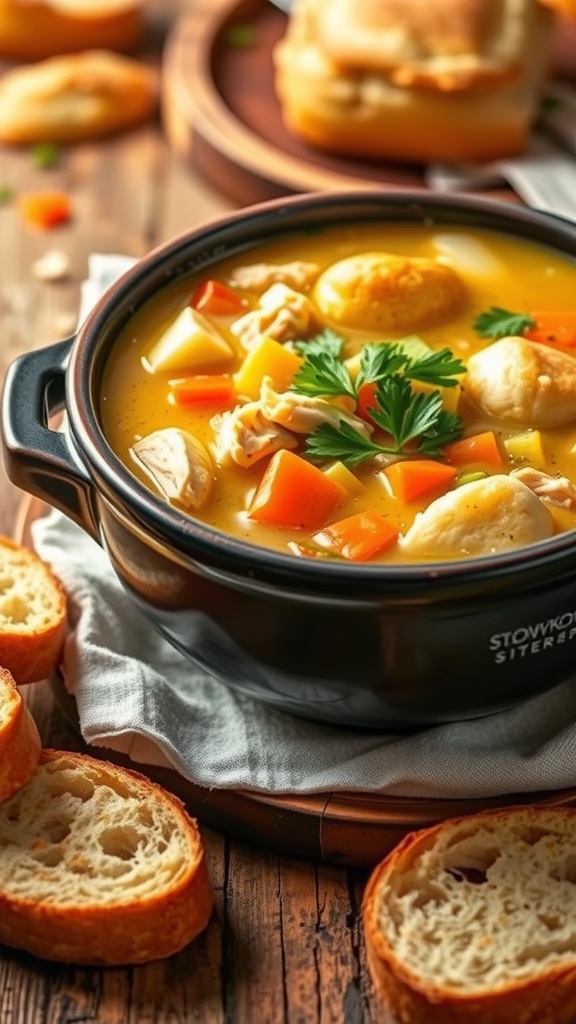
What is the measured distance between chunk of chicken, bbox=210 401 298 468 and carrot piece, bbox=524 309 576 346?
0.64 meters

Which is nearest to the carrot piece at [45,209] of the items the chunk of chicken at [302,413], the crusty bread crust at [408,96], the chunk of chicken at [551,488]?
the crusty bread crust at [408,96]

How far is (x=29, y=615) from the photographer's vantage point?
3.05m

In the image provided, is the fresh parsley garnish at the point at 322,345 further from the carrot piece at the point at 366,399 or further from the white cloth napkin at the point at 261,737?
the white cloth napkin at the point at 261,737

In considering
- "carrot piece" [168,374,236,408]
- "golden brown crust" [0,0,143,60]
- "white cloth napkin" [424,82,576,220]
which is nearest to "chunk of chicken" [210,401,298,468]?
"carrot piece" [168,374,236,408]

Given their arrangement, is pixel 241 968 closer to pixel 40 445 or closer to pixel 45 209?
pixel 40 445

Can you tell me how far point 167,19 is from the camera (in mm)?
5625

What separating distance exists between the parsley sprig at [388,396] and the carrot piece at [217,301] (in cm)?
29

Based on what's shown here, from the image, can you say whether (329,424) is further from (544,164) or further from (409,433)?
(544,164)

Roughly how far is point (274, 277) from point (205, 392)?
0.45 m

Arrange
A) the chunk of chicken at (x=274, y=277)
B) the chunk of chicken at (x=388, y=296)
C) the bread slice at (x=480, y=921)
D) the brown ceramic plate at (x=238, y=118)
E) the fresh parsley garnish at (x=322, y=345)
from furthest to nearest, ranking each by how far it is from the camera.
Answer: the brown ceramic plate at (x=238, y=118) < the chunk of chicken at (x=274, y=277) < the chunk of chicken at (x=388, y=296) < the fresh parsley garnish at (x=322, y=345) < the bread slice at (x=480, y=921)

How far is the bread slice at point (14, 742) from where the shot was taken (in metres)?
2.70

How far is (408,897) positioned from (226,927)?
34 cm

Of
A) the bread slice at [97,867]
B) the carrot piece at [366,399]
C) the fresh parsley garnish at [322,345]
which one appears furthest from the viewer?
the fresh parsley garnish at [322,345]

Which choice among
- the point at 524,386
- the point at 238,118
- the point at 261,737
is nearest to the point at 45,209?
the point at 238,118
